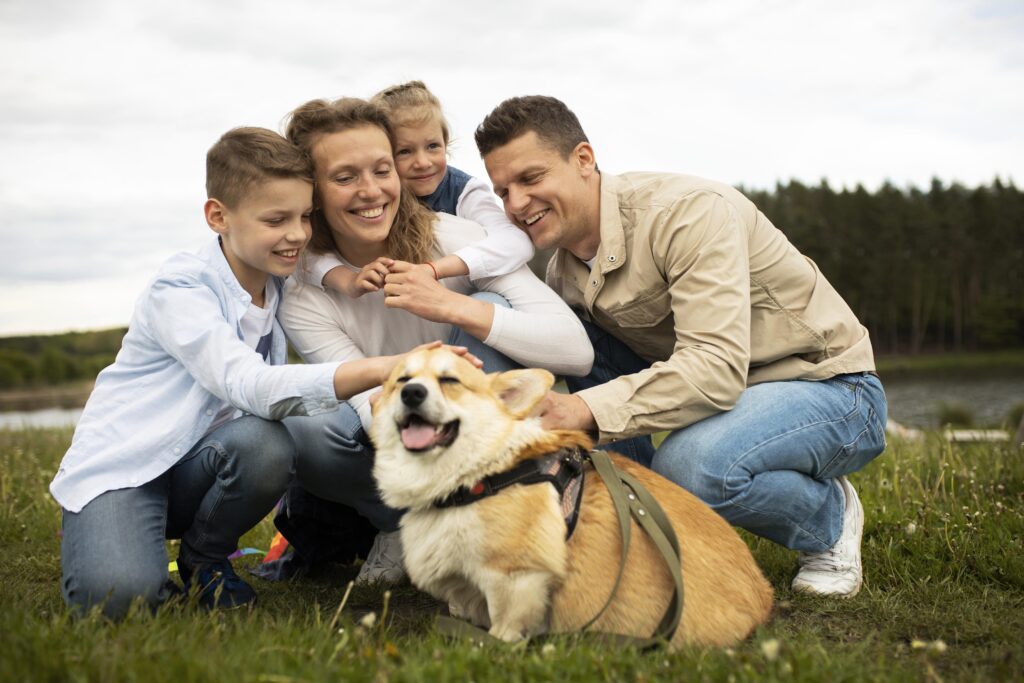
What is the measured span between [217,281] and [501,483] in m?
1.60

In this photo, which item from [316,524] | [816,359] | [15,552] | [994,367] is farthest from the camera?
[994,367]

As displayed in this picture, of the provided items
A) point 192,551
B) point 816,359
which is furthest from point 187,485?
point 816,359

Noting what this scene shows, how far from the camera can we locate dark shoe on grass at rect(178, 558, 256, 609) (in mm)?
3457

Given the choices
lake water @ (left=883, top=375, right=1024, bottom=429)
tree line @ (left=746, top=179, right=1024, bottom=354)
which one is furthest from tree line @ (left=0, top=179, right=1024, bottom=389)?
lake water @ (left=883, top=375, right=1024, bottom=429)

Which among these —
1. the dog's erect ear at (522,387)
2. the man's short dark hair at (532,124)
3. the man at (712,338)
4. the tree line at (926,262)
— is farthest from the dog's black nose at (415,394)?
the tree line at (926,262)

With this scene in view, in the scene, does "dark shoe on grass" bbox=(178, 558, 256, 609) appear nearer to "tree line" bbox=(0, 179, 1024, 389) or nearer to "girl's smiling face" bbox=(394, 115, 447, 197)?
"girl's smiling face" bbox=(394, 115, 447, 197)

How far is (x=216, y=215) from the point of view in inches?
140

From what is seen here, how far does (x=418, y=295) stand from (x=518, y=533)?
127cm

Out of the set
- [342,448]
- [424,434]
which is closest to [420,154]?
[342,448]

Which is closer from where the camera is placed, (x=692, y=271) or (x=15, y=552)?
(x=692, y=271)

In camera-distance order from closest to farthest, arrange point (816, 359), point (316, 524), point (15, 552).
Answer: point (816, 359), point (316, 524), point (15, 552)

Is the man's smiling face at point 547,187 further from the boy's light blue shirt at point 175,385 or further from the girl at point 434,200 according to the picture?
the boy's light blue shirt at point 175,385

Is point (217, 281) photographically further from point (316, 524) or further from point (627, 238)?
point (627, 238)

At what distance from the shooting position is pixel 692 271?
141 inches
